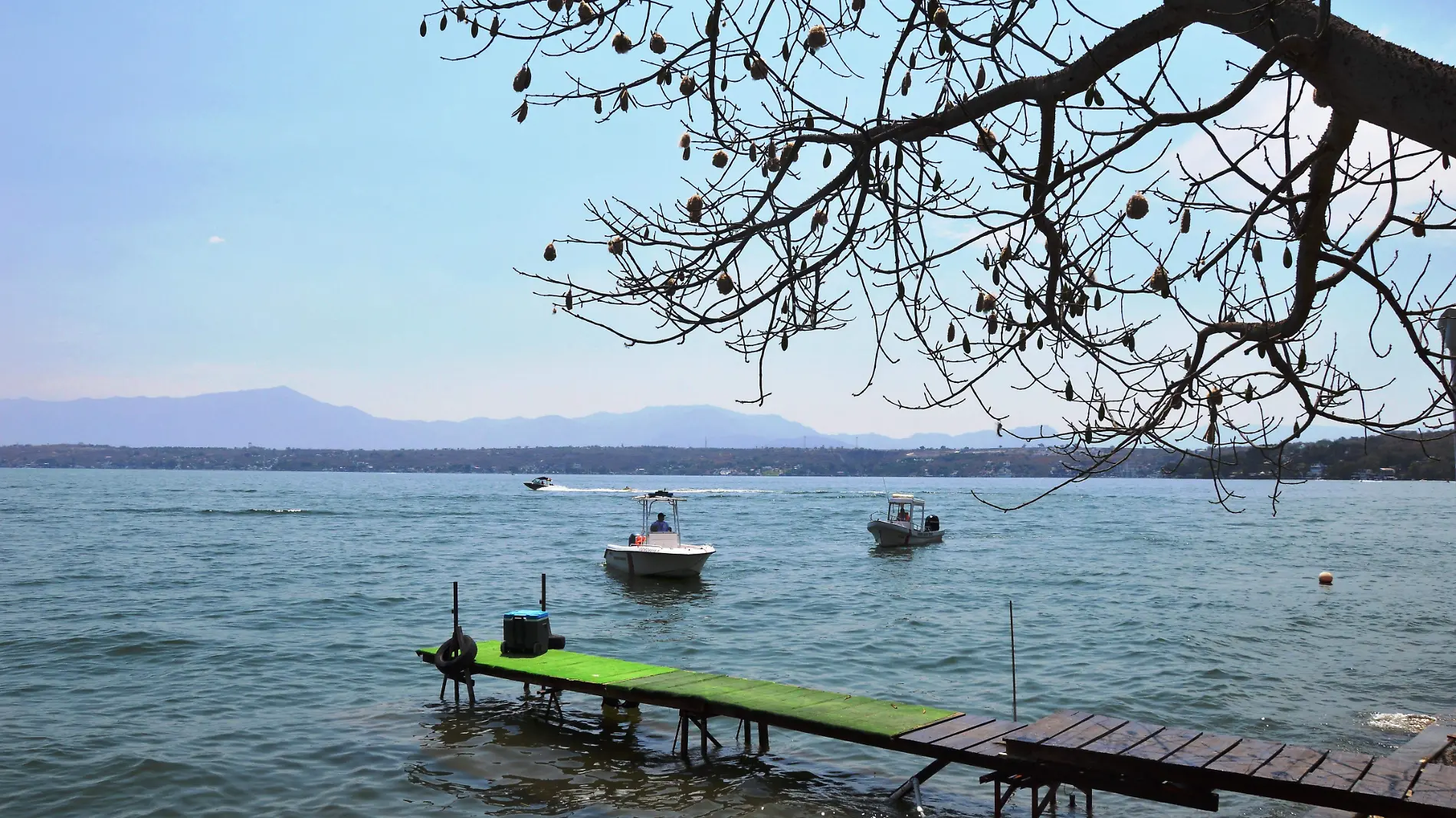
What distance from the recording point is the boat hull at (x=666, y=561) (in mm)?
38750

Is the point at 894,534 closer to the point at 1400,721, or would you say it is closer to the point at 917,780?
the point at 1400,721

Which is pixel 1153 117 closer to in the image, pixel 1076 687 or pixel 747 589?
pixel 1076 687

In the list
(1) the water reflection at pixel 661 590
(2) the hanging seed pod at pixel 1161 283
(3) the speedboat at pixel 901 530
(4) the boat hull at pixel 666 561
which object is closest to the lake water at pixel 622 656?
(1) the water reflection at pixel 661 590

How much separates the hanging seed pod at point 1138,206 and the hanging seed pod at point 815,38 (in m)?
1.59

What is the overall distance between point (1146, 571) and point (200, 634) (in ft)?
116

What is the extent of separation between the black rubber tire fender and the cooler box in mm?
529

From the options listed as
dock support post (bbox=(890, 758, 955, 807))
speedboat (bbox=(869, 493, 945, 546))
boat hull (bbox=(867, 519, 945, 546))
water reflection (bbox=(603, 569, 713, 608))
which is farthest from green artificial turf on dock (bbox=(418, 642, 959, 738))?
boat hull (bbox=(867, 519, 945, 546))

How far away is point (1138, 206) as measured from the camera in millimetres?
4906

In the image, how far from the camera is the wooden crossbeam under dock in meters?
9.61

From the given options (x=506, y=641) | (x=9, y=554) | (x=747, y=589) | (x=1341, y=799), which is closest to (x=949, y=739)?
(x=1341, y=799)

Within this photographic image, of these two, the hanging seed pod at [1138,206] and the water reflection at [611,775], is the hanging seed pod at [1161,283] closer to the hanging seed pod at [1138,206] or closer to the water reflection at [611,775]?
the hanging seed pod at [1138,206]

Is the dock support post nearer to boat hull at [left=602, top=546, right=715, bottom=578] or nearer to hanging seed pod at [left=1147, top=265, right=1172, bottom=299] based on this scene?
hanging seed pod at [left=1147, top=265, right=1172, bottom=299]

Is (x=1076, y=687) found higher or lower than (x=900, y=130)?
lower

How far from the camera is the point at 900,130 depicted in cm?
557
